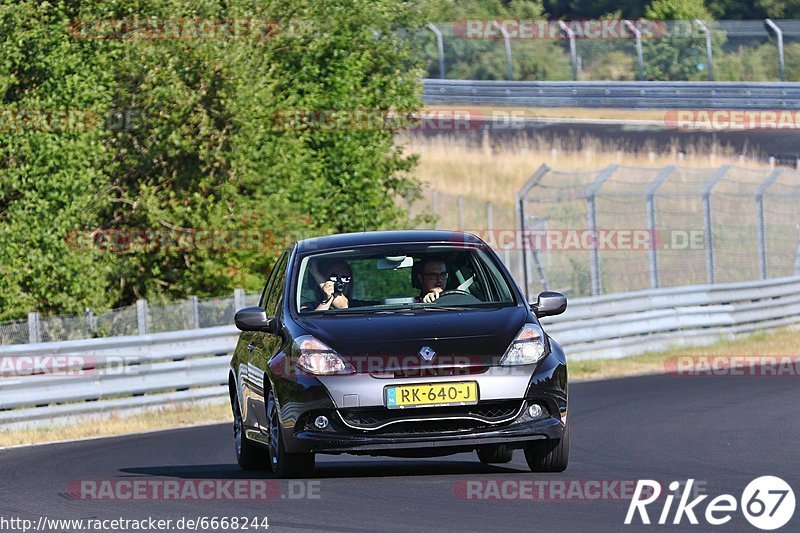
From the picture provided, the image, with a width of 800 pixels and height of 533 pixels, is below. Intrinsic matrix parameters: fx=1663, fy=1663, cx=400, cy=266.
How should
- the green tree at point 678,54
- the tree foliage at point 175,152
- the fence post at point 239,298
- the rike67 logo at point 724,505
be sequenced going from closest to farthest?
the rike67 logo at point 724,505
the fence post at point 239,298
the tree foliage at point 175,152
the green tree at point 678,54

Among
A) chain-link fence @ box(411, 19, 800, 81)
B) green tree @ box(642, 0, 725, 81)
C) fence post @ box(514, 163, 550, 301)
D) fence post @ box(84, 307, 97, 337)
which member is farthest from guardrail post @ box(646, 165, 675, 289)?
green tree @ box(642, 0, 725, 81)

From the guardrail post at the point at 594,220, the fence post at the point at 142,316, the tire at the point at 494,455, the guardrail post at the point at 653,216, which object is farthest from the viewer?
the guardrail post at the point at 653,216

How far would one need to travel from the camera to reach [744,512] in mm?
7867

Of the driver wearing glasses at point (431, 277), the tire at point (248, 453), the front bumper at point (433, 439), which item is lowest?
the tire at point (248, 453)

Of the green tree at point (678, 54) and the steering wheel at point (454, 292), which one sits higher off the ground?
the steering wheel at point (454, 292)

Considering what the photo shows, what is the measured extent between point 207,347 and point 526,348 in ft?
33.5

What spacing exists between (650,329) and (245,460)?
13.5 metres

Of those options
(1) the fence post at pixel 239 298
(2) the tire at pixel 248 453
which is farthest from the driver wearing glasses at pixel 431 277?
(1) the fence post at pixel 239 298

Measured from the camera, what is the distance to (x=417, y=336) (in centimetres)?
952

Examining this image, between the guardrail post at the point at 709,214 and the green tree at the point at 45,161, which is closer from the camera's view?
the green tree at the point at 45,161

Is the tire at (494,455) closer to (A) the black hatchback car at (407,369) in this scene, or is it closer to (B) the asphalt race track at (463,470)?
(B) the asphalt race track at (463,470)

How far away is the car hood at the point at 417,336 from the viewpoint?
30.8ft

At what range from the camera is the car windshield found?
1034 centimetres

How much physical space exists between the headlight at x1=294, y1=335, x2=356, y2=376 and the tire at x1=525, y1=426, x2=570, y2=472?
4.13 ft
